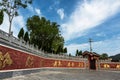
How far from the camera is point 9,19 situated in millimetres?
33000

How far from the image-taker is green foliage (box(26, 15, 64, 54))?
4836 centimetres

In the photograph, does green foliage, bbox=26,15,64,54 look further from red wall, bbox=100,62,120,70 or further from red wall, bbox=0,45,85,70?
red wall, bbox=0,45,85,70

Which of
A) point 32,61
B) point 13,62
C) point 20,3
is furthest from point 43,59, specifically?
point 13,62

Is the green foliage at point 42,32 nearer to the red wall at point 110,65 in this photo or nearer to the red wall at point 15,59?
the red wall at point 110,65

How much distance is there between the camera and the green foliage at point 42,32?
4836cm

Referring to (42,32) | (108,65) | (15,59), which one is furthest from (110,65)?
(15,59)

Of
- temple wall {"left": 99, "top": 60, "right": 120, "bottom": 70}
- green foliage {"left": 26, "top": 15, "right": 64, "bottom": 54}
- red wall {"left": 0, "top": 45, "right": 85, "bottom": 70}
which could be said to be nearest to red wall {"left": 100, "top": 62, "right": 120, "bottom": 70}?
temple wall {"left": 99, "top": 60, "right": 120, "bottom": 70}

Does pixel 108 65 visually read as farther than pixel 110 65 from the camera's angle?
No

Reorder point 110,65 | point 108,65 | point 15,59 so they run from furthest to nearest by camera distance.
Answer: point 110,65 → point 108,65 → point 15,59

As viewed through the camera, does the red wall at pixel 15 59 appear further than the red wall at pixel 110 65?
No

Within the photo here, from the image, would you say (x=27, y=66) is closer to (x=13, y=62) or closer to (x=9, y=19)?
(x=13, y=62)

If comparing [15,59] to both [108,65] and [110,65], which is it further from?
[110,65]

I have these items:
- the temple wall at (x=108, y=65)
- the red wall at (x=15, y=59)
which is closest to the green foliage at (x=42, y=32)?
the temple wall at (x=108, y=65)

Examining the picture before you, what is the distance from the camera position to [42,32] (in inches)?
1881
